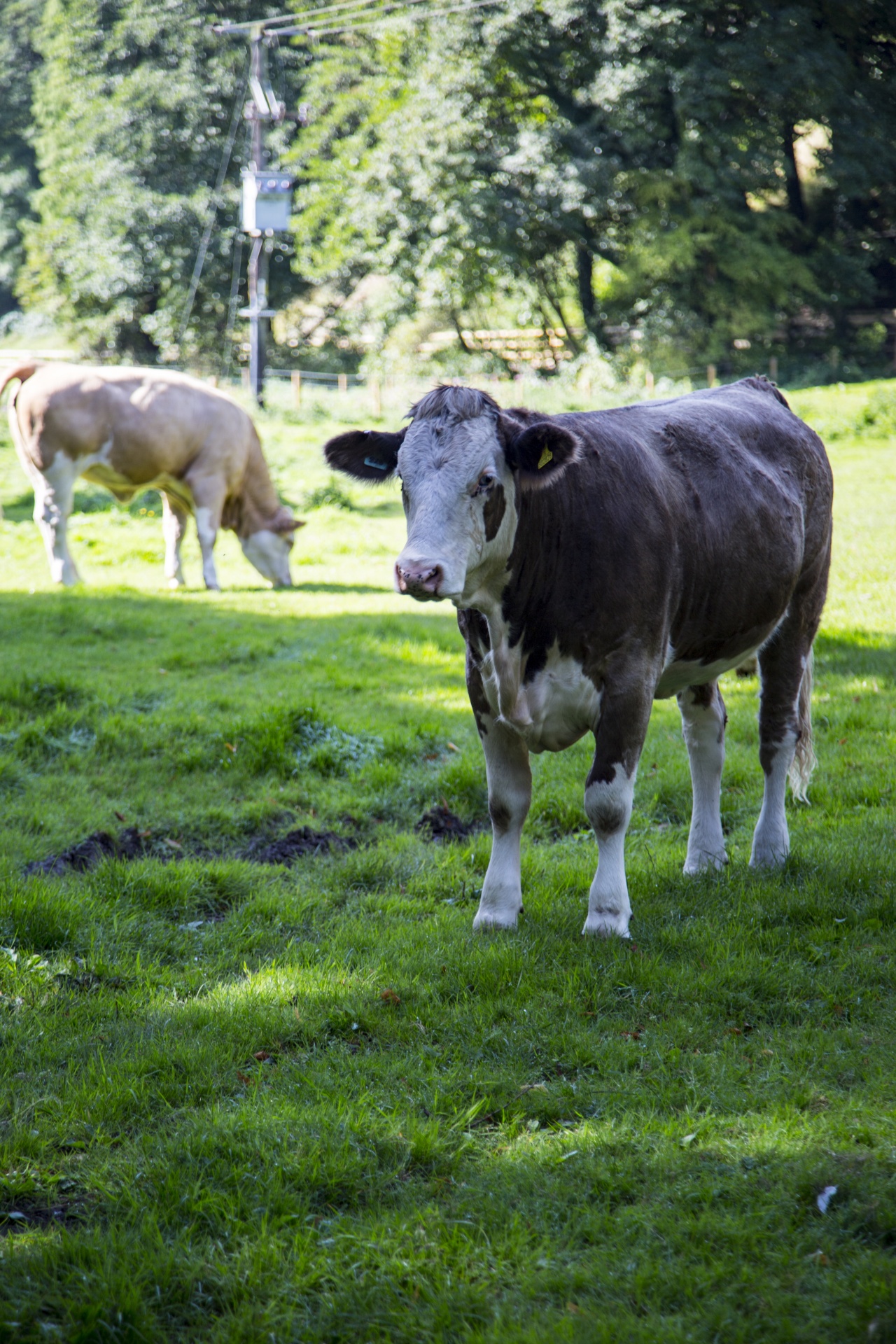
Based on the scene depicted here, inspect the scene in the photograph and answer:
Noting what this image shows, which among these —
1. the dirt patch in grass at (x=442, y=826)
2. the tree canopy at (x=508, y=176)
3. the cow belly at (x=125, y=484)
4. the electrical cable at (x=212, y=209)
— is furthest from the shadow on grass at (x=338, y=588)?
the electrical cable at (x=212, y=209)

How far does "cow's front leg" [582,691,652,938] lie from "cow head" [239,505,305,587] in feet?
32.9

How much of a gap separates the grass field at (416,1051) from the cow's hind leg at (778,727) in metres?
0.18

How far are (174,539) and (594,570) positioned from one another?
34.1ft

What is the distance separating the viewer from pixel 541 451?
4000 millimetres

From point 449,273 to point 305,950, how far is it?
38849mm

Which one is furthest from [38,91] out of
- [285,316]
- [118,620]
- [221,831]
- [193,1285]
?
[193,1285]

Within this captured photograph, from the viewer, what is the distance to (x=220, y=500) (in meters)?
14.0

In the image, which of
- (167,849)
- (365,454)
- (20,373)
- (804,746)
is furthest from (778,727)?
(20,373)

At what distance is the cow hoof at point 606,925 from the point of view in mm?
4336

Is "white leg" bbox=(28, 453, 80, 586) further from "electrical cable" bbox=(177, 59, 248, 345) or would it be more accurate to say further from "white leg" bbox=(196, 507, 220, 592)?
"electrical cable" bbox=(177, 59, 248, 345)

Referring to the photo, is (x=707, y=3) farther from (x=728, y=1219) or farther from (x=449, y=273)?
(x=728, y=1219)

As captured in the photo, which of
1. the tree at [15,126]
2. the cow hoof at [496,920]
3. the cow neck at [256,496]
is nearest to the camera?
the cow hoof at [496,920]

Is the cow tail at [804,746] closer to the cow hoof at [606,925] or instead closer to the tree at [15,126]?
the cow hoof at [606,925]

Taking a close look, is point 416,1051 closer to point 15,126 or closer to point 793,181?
point 793,181
